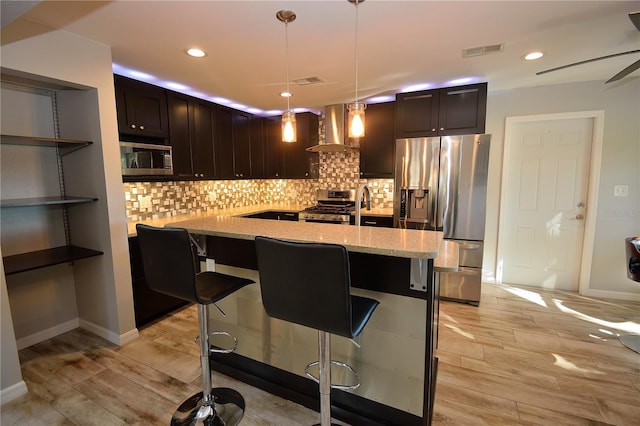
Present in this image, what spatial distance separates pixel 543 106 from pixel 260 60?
3.34 m

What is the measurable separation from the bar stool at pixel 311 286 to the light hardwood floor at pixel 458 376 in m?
0.93

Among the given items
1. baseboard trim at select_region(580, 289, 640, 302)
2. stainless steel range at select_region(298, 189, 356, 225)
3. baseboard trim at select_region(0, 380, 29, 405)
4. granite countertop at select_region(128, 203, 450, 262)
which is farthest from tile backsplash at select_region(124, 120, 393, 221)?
baseboard trim at select_region(580, 289, 640, 302)

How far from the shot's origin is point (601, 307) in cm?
327

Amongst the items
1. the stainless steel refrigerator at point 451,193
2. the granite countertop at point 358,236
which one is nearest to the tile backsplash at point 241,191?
the stainless steel refrigerator at point 451,193

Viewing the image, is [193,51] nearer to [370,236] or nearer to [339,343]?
[370,236]

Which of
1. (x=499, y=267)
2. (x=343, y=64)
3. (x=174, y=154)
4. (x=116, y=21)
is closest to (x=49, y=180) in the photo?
(x=174, y=154)

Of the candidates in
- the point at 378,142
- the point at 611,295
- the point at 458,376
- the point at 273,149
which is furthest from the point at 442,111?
the point at 611,295

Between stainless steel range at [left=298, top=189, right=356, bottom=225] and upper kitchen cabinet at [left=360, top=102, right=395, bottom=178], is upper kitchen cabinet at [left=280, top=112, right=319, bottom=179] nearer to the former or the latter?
stainless steel range at [left=298, top=189, right=356, bottom=225]

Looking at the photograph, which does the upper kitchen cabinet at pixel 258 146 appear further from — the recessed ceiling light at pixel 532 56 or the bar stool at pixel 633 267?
the bar stool at pixel 633 267

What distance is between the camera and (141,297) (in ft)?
9.46

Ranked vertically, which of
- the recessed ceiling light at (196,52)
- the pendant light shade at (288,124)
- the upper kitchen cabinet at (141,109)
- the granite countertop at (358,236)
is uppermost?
the recessed ceiling light at (196,52)

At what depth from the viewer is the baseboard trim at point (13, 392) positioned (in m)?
1.94

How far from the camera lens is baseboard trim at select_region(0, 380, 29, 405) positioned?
194cm

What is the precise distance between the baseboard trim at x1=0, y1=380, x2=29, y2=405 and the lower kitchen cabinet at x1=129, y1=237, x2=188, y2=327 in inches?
34.6
